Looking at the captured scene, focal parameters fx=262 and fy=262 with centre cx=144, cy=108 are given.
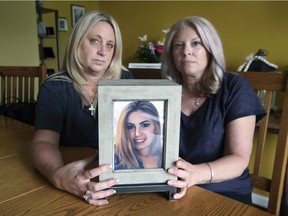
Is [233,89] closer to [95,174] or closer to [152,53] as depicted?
[95,174]

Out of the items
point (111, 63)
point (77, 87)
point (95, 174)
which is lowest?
point (95, 174)

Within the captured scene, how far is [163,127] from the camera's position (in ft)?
2.06

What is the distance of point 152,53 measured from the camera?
2604 millimetres

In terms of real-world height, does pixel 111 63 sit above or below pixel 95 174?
above

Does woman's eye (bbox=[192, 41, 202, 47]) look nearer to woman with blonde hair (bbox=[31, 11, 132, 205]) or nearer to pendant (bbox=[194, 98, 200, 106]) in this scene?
pendant (bbox=[194, 98, 200, 106])

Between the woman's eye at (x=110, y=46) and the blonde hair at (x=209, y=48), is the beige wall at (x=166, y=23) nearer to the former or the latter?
the blonde hair at (x=209, y=48)

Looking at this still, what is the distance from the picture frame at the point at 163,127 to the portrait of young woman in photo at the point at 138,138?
0.01m

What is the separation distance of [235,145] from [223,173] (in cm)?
17

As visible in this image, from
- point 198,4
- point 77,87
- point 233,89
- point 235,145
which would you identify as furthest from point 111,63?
point 198,4

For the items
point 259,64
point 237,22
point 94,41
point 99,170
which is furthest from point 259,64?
point 99,170

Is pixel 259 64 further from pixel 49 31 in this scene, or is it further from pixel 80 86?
pixel 49 31

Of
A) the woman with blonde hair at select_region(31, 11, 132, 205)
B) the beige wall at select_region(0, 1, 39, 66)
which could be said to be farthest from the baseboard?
the beige wall at select_region(0, 1, 39, 66)

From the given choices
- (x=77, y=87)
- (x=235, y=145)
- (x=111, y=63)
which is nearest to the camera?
(x=235, y=145)

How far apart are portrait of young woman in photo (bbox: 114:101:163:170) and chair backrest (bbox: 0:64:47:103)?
1266mm
